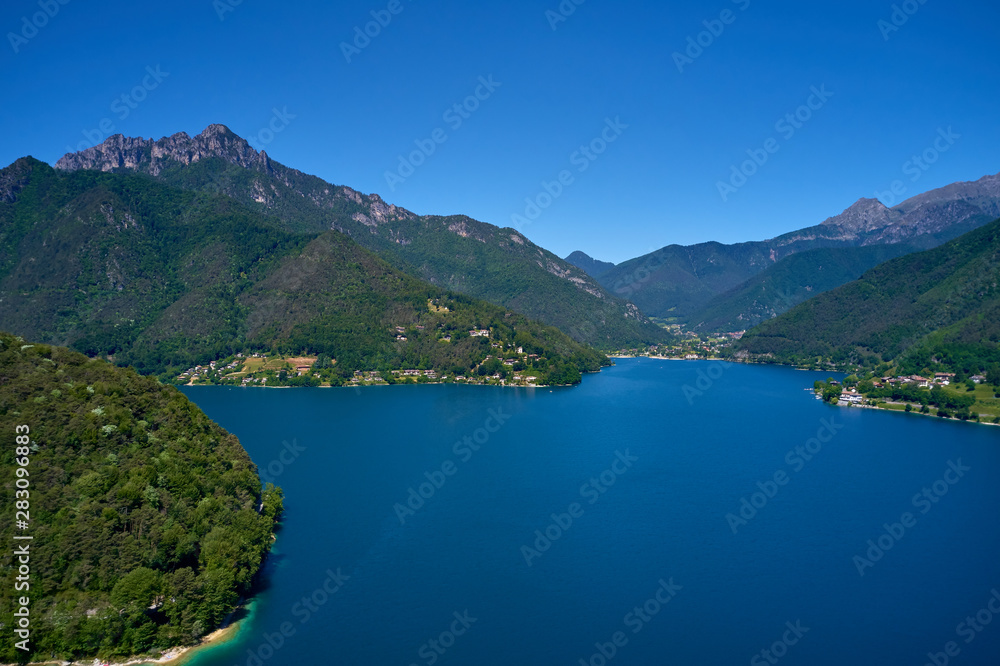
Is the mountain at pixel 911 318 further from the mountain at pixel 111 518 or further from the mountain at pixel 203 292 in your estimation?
the mountain at pixel 111 518

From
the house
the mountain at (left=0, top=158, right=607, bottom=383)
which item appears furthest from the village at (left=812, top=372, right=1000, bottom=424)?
the mountain at (left=0, top=158, right=607, bottom=383)

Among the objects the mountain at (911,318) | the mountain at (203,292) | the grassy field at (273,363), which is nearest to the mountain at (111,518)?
the grassy field at (273,363)

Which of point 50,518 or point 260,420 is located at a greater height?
point 260,420

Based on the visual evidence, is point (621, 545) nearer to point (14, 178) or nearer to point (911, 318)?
point (911, 318)

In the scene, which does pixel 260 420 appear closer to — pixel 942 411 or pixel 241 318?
pixel 241 318

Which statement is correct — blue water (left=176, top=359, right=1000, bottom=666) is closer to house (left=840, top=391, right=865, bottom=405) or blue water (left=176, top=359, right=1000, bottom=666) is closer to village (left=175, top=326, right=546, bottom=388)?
house (left=840, top=391, right=865, bottom=405)

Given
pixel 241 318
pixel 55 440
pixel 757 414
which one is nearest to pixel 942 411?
pixel 757 414

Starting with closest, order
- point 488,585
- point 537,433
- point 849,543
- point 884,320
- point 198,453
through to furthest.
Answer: point 488,585
point 198,453
point 849,543
point 537,433
point 884,320

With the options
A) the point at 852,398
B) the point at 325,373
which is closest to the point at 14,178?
the point at 325,373
